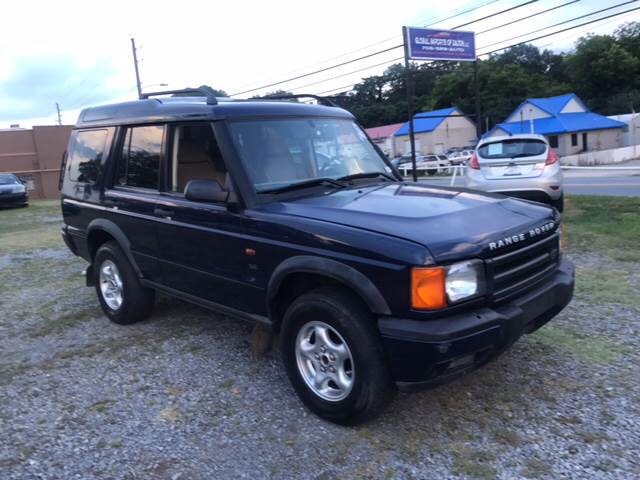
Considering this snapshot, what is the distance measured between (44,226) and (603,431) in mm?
14775

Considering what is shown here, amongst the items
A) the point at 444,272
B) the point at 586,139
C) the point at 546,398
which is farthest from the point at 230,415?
the point at 586,139

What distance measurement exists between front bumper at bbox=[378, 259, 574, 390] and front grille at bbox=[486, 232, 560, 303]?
4.7 inches

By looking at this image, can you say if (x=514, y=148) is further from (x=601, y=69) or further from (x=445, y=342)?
(x=601, y=69)

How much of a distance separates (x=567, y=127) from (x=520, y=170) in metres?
49.1

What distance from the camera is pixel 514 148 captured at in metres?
10.1

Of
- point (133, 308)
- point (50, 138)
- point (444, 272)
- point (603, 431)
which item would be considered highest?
point (50, 138)

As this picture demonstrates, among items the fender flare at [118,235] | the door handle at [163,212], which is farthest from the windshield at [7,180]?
the door handle at [163,212]

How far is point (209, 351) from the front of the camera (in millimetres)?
4691

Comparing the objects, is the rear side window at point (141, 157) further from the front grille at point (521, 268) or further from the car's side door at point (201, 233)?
the front grille at point (521, 268)

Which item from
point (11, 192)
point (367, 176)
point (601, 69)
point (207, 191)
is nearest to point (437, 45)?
point (11, 192)

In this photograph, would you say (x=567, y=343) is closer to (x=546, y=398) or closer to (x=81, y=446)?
(x=546, y=398)

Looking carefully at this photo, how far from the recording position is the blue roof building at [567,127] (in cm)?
5409

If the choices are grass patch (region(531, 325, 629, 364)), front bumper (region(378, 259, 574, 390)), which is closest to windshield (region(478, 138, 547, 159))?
grass patch (region(531, 325, 629, 364))

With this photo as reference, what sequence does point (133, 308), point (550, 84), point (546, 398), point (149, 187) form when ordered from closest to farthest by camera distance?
point (546, 398) → point (149, 187) → point (133, 308) → point (550, 84)
